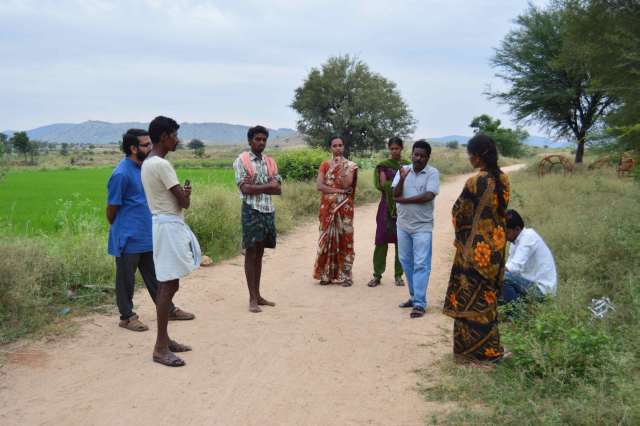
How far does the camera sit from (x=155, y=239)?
144 inches

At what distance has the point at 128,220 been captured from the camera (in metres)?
4.48

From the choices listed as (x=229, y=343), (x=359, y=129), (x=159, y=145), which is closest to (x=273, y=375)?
(x=229, y=343)

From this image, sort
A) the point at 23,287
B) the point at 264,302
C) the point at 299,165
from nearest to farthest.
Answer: the point at 23,287
the point at 264,302
the point at 299,165

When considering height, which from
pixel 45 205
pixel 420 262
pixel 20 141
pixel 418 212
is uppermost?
pixel 20 141

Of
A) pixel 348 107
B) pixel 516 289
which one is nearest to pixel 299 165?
pixel 516 289

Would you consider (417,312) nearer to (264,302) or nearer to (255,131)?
(264,302)

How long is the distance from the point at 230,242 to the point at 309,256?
1491mm

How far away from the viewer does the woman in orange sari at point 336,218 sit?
19.9 feet

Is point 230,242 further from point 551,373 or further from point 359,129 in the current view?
point 359,129

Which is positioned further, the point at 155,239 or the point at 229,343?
the point at 229,343

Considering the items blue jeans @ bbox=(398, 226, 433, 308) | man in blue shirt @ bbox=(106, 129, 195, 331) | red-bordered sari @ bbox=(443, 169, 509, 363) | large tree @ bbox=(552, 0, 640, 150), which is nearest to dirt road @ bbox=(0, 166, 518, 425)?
blue jeans @ bbox=(398, 226, 433, 308)

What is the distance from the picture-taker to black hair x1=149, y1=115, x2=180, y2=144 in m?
3.62

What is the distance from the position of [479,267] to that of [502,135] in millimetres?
46581

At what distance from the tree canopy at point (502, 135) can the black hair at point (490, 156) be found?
1708 inches
